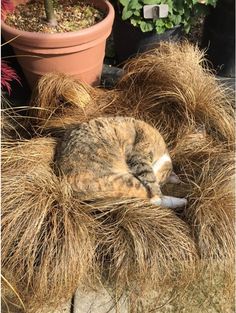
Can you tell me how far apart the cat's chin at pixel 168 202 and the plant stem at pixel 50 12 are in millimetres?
1353

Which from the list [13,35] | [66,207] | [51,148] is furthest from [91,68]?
[66,207]

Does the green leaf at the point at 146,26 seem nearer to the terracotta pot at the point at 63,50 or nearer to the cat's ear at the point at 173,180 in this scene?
the terracotta pot at the point at 63,50

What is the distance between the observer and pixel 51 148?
248cm

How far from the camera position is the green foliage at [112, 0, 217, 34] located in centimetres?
318

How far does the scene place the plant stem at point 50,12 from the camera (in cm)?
271

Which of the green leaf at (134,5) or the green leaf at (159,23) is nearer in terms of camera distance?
the green leaf at (134,5)

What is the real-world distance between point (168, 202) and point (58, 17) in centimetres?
153

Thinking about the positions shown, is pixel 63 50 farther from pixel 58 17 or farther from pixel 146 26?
pixel 146 26

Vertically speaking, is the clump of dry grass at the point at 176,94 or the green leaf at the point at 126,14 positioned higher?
the green leaf at the point at 126,14

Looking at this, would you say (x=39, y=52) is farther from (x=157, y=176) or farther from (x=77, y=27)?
(x=157, y=176)

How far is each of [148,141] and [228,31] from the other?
1611 mm

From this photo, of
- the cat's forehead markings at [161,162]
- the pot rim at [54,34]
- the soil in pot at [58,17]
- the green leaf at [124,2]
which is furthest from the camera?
the green leaf at [124,2]

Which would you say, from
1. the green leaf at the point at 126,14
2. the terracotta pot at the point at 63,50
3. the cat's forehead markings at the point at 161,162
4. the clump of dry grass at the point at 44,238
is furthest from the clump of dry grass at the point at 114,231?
the green leaf at the point at 126,14

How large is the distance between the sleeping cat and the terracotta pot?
1.79 feet
